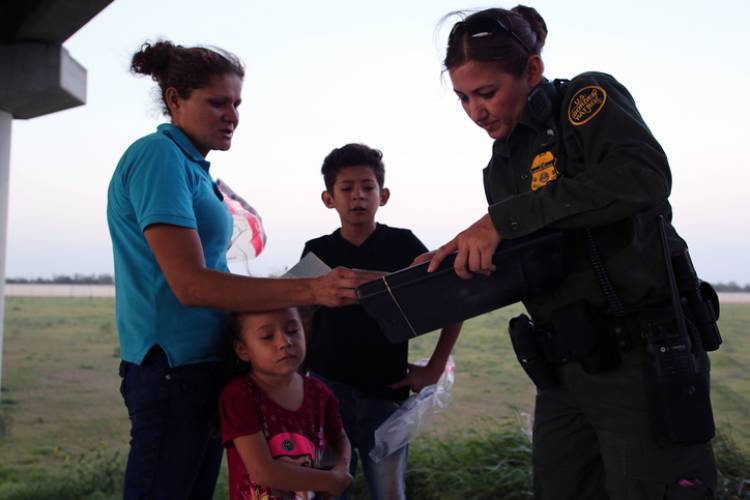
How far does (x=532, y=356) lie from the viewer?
6.53ft

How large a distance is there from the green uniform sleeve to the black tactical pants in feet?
1.33

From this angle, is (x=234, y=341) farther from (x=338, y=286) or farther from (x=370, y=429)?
(x=370, y=429)

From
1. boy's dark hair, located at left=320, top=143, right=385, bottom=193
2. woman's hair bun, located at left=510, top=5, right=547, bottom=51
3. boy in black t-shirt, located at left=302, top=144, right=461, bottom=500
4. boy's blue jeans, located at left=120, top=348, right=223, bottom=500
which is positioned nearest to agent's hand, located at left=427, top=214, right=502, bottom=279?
woman's hair bun, located at left=510, top=5, right=547, bottom=51

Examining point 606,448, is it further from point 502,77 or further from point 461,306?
point 502,77

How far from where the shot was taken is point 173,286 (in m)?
1.82

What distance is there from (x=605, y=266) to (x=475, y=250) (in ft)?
1.09

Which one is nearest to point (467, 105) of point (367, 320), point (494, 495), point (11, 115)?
point (367, 320)

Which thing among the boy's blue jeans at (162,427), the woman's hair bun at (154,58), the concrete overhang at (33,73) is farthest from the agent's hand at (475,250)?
the concrete overhang at (33,73)

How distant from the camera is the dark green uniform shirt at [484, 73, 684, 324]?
1.66 m

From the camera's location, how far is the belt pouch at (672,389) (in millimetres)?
1712

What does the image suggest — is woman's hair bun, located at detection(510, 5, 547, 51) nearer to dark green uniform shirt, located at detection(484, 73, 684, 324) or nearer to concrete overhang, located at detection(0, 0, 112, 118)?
dark green uniform shirt, located at detection(484, 73, 684, 324)

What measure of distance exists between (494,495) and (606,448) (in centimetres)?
297

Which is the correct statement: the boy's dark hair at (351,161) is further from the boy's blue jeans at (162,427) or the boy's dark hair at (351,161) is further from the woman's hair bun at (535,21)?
the boy's blue jeans at (162,427)

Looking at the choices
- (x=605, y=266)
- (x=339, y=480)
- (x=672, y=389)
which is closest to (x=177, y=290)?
(x=339, y=480)
